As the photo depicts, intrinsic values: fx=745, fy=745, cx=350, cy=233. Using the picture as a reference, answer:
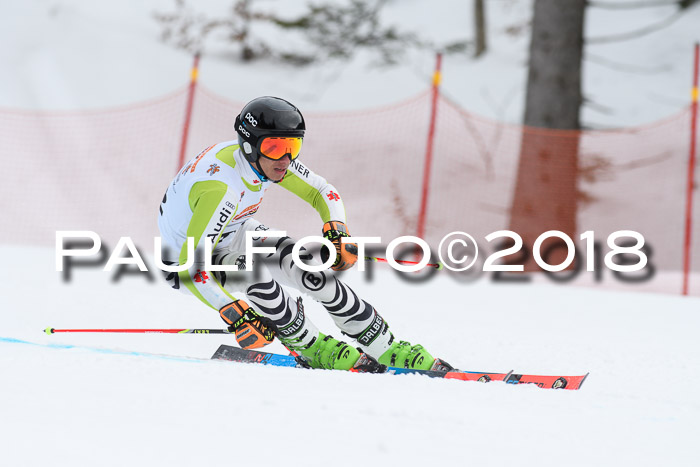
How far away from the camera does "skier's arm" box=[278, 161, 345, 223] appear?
12.6 ft

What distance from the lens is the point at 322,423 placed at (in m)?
2.24

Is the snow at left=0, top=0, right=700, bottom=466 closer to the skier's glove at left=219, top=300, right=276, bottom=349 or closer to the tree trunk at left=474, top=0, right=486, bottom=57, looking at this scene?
the skier's glove at left=219, top=300, right=276, bottom=349

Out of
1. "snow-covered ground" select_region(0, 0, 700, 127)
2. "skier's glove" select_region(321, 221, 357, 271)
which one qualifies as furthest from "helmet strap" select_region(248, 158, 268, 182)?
"snow-covered ground" select_region(0, 0, 700, 127)

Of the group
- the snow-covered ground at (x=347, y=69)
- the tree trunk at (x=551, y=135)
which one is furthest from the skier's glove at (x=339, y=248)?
the snow-covered ground at (x=347, y=69)

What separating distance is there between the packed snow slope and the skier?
1.55 feet

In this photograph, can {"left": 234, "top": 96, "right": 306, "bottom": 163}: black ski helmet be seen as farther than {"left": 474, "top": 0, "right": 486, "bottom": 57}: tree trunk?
No

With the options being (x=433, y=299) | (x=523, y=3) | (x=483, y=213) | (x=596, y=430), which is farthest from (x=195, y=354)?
(x=523, y=3)

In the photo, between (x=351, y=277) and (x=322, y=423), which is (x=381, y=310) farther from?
(x=322, y=423)

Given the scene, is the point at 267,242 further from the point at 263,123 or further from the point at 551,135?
the point at 551,135

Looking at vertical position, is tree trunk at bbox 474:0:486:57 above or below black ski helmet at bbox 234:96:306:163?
above

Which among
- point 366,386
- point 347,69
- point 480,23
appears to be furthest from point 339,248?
point 480,23

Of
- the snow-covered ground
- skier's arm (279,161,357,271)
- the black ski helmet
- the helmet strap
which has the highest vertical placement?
the snow-covered ground

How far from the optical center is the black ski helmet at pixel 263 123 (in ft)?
11.1

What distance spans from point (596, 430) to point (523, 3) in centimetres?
1946
